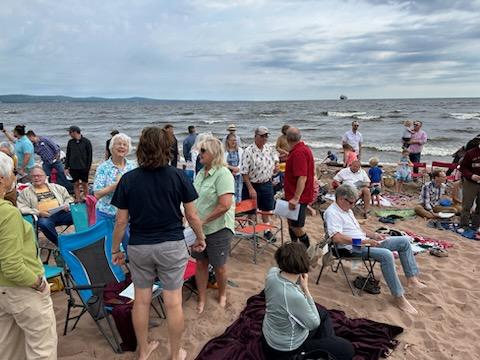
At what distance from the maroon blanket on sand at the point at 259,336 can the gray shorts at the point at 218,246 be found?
535 mm

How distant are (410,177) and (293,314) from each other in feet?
25.9

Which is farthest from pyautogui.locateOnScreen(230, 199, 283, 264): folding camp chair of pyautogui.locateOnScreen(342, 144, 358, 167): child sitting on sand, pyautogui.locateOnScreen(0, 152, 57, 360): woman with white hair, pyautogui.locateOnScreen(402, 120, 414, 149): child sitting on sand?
pyautogui.locateOnScreen(402, 120, 414, 149): child sitting on sand

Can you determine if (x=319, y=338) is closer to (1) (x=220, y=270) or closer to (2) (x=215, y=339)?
(2) (x=215, y=339)

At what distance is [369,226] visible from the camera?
6.72 m

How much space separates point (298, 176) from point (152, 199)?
2138 millimetres

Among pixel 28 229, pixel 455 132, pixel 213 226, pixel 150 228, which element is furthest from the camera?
pixel 455 132

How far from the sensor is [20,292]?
2117 mm

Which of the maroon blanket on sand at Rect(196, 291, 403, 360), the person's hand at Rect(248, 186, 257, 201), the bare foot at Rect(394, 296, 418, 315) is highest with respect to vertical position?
the person's hand at Rect(248, 186, 257, 201)

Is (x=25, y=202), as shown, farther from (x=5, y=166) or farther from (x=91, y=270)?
(x=5, y=166)

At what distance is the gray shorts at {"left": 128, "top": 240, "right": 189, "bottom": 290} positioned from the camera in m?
2.49

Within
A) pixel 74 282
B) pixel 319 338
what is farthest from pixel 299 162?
pixel 74 282

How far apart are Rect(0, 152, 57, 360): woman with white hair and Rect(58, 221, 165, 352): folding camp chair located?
0.71m

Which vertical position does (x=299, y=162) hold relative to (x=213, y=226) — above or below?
above

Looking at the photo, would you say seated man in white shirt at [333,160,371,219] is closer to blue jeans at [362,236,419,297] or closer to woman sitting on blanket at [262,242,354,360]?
blue jeans at [362,236,419,297]
